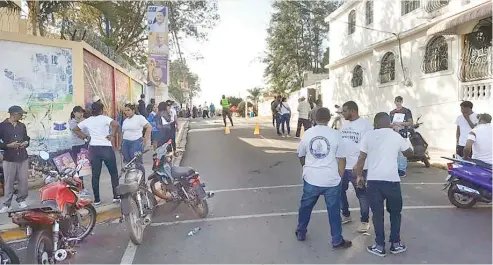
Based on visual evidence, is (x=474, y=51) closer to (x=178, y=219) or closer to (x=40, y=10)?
(x=178, y=219)

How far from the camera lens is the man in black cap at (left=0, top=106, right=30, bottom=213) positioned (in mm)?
6879

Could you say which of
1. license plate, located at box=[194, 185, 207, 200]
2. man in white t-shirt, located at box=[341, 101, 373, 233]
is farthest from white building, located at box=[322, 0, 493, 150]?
license plate, located at box=[194, 185, 207, 200]

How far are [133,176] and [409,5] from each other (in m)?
14.3

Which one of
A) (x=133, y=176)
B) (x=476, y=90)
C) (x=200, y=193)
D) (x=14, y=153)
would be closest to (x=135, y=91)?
(x=476, y=90)

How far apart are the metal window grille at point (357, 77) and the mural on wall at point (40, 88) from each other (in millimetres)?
15174

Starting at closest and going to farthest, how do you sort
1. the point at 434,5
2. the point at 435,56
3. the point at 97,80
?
1. the point at 97,80
2. the point at 434,5
3. the point at 435,56

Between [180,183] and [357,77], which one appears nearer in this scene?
[180,183]

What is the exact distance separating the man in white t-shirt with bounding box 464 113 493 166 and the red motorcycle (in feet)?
18.0

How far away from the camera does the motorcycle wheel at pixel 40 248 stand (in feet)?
14.1

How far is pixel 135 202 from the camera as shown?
5.80 meters

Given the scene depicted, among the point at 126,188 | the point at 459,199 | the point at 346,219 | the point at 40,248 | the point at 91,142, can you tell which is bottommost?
the point at 346,219

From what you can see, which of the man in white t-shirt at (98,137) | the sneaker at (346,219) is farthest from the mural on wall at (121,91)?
the sneaker at (346,219)

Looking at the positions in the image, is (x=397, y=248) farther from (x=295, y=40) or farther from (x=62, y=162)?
(x=295, y=40)

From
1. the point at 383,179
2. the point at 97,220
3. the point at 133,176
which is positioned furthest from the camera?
the point at 97,220
